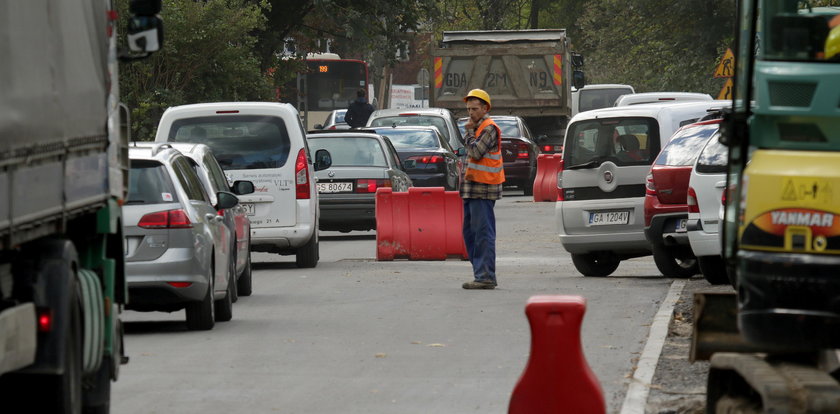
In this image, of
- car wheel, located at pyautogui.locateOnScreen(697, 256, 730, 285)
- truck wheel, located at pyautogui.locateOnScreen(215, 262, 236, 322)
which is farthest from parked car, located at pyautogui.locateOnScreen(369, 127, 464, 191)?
truck wheel, located at pyautogui.locateOnScreen(215, 262, 236, 322)

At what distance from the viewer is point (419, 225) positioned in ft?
71.3

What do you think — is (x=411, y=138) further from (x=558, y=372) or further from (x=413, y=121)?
(x=558, y=372)

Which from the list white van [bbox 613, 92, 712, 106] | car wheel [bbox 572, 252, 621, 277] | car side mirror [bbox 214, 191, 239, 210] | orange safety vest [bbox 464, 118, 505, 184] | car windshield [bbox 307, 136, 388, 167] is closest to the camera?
car side mirror [bbox 214, 191, 239, 210]

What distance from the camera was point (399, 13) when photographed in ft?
134

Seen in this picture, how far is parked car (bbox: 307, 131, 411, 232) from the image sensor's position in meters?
23.9

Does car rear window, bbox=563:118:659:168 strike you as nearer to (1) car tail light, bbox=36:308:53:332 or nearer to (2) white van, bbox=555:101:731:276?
(2) white van, bbox=555:101:731:276

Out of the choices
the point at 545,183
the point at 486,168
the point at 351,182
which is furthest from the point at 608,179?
the point at 545,183

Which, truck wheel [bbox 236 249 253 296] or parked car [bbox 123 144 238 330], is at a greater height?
parked car [bbox 123 144 238 330]

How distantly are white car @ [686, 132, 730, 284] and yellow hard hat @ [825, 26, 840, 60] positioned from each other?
9274 millimetres

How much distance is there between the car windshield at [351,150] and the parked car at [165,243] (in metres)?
10.1

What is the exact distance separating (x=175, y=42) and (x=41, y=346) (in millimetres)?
24301

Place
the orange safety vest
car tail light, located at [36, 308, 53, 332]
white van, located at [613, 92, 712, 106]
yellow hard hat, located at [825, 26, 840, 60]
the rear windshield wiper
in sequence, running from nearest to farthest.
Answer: yellow hard hat, located at [825, 26, 840, 60]
car tail light, located at [36, 308, 53, 332]
the orange safety vest
the rear windshield wiper
white van, located at [613, 92, 712, 106]

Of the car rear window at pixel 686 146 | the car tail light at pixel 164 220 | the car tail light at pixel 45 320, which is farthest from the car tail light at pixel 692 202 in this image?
the car tail light at pixel 45 320

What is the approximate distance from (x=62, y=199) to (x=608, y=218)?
11251mm
